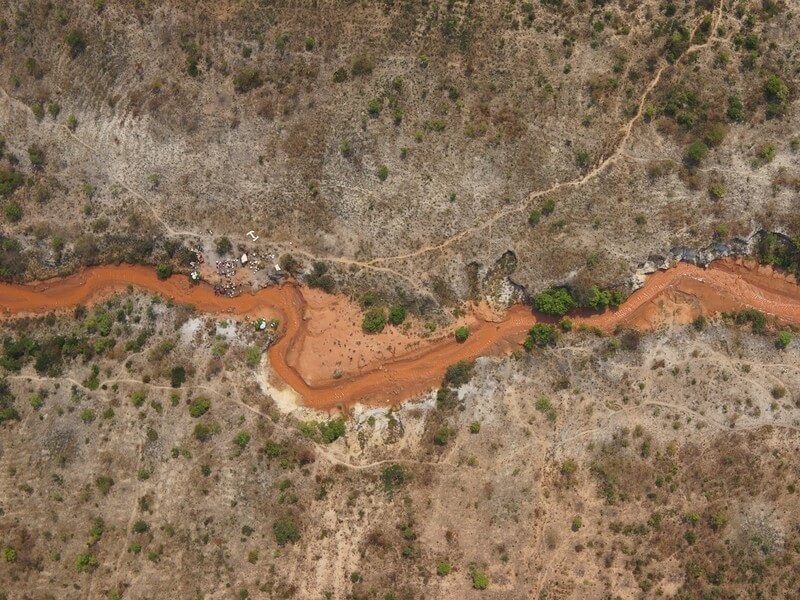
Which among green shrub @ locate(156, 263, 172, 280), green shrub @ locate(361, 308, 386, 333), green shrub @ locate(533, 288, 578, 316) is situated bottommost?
green shrub @ locate(361, 308, 386, 333)

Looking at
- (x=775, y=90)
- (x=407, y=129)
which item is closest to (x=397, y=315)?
(x=407, y=129)

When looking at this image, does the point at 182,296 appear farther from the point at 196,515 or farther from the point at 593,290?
the point at 593,290

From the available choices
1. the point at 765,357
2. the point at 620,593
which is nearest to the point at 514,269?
the point at 765,357

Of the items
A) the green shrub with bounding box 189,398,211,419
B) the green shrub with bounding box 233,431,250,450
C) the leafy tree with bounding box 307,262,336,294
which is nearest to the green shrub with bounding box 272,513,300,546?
the green shrub with bounding box 233,431,250,450

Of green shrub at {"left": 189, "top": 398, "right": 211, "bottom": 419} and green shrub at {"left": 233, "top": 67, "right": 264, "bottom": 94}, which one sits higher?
green shrub at {"left": 233, "top": 67, "right": 264, "bottom": 94}

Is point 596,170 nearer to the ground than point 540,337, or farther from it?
farther from it

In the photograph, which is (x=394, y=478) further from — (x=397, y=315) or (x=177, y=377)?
(x=177, y=377)

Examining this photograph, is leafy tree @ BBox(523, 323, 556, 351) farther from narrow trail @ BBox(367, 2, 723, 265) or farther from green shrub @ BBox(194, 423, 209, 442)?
green shrub @ BBox(194, 423, 209, 442)
